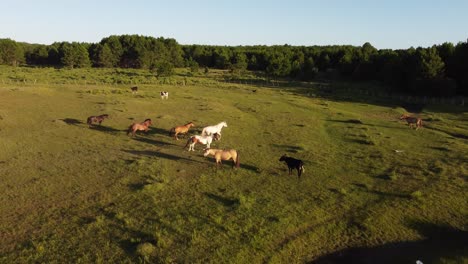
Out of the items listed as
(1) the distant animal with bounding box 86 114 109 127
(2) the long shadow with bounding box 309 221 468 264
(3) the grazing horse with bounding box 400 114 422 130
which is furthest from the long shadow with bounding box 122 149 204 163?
(3) the grazing horse with bounding box 400 114 422 130

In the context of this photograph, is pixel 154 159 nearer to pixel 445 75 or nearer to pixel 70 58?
pixel 445 75

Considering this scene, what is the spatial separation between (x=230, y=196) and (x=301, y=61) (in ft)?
306

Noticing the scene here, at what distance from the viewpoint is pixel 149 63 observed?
360ft

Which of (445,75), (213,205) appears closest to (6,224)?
(213,205)

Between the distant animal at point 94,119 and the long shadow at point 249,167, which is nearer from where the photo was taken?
the long shadow at point 249,167

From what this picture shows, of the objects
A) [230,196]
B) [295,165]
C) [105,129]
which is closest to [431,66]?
[295,165]

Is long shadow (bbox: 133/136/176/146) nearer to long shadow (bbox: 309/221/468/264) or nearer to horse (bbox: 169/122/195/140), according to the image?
horse (bbox: 169/122/195/140)

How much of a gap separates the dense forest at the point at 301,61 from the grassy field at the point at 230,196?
39.8 meters

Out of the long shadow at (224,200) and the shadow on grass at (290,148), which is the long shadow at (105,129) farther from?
the long shadow at (224,200)

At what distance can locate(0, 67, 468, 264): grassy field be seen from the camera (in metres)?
11.9

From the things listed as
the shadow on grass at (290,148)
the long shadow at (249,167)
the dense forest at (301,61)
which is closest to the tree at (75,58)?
the dense forest at (301,61)

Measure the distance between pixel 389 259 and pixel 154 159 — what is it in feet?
43.3

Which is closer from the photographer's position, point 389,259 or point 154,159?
point 389,259

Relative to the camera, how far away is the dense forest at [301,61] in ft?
209
